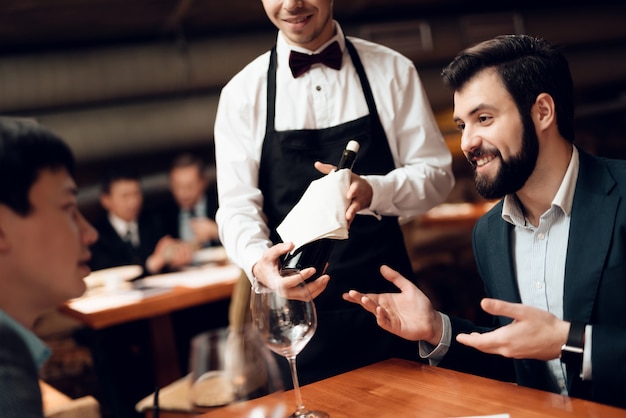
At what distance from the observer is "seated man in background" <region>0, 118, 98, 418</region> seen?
91 centimetres

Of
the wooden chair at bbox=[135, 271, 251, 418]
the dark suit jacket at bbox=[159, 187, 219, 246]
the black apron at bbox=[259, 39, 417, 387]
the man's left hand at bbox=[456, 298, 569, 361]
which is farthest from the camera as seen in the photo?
the dark suit jacket at bbox=[159, 187, 219, 246]

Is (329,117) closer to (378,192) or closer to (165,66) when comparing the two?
(378,192)

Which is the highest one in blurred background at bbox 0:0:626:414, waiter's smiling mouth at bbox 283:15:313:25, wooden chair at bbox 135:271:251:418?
blurred background at bbox 0:0:626:414

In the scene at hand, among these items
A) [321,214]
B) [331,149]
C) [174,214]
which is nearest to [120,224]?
[174,214]

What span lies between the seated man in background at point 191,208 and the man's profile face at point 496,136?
379 centimetres

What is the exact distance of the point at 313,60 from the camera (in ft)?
6.86

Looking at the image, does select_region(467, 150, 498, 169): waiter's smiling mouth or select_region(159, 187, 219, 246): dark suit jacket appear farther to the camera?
select_region(159, 187, 219, 246): dark suit jacket

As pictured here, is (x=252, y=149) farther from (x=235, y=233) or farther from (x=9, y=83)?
(x=9, y=83)

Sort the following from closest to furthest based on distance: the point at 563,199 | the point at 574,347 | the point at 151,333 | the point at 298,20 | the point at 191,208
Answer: the point at 574,347 → the point at 563,199 → the point at 298,20 → the point at 151,333 → the point at 191,208

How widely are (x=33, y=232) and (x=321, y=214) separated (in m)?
0.78

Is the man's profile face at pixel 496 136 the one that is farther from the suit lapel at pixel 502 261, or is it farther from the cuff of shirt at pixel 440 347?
the cuff of shirt at pixel 440 347

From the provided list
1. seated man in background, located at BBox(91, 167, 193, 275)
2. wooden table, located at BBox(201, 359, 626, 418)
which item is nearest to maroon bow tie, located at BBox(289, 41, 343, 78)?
wooden table, located at BBox(201, 359, 626, 418)

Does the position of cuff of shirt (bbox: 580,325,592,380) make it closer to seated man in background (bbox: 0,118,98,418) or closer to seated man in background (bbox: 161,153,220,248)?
seated man in background (bbox: 0,118,98,418)

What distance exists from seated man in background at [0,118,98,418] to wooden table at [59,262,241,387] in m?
2.60
